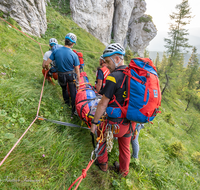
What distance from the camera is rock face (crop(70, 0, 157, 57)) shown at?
16.0m

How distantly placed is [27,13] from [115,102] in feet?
30.5

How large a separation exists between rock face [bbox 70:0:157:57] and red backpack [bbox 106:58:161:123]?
17.4 meters

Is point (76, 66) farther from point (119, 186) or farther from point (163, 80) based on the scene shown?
point (163, 80)

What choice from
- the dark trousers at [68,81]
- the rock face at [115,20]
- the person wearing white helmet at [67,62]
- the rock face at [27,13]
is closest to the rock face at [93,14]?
the rock face at [115,20]

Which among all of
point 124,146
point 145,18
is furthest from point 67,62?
point 145,18

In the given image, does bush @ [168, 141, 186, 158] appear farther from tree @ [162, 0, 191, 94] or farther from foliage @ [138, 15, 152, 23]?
foliage @ [138, 15, 152, 23]

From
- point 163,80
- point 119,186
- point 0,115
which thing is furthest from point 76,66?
point 163,80

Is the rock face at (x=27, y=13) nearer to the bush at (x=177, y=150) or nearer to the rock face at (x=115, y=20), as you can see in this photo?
the rock face at (x=115, y=20)

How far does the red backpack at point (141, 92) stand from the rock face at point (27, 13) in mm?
8424

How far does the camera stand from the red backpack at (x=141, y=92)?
5.28 ft

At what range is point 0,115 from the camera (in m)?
2.06

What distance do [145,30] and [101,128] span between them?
37872 millimetres

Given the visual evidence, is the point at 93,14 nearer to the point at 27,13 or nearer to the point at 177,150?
the point at 27,13

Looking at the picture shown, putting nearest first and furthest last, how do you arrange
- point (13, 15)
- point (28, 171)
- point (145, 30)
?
point (28, 171)
point (13, 15)
point (145, 30)
